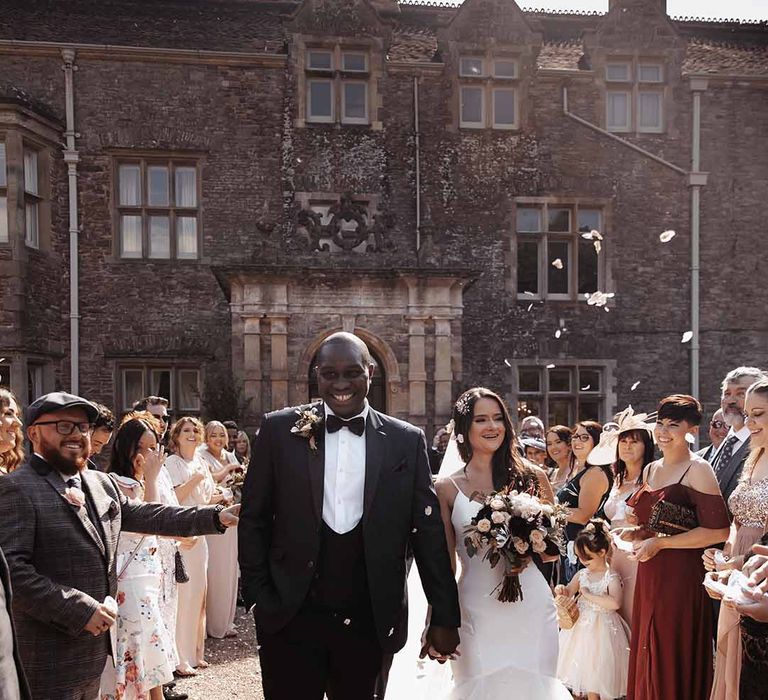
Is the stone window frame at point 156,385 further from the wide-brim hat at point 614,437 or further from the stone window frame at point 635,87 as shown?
the wide-brim hat at point 614,437

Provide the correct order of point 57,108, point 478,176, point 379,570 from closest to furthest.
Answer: point 379,570, point 57,108, point 478,176

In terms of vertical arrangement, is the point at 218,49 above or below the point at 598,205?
above

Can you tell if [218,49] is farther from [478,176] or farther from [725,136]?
[725,136]

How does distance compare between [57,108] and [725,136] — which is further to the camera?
[725,136]

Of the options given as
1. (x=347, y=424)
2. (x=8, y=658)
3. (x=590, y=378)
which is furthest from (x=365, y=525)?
(x=590, y=378)

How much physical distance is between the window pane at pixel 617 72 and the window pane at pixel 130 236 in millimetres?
9735

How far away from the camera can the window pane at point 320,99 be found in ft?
50.5

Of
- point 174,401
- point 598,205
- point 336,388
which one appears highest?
point 598,205

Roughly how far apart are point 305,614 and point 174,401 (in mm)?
12184

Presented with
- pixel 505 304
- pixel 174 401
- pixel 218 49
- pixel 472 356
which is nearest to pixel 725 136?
pixel 505 304

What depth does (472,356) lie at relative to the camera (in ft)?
50.3

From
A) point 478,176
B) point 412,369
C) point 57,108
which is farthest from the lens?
point 478,176

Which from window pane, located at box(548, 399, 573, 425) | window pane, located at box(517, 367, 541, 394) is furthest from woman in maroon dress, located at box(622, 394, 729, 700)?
window pane, located at box(548, 399, 573, 425)

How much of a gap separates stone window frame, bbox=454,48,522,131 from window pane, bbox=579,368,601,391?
196 inches
